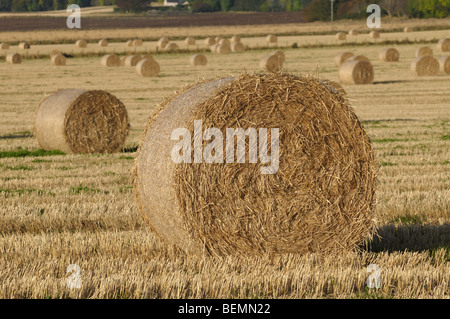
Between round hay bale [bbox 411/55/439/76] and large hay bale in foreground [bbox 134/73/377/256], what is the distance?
26.8m

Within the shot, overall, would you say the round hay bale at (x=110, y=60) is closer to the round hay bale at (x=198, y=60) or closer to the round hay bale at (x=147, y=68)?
the round hay bale at (x=198, y=60)

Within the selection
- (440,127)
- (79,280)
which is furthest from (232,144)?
(440,127)

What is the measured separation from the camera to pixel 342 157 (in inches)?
322

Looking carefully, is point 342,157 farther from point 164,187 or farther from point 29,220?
point 29,220

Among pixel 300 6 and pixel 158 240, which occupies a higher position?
pixel 300 6

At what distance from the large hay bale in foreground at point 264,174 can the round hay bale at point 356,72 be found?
23.3m

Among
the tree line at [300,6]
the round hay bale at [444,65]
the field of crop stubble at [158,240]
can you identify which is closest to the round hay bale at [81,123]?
the field of crop stubble at [158,240]

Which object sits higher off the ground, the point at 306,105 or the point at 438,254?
the point at 306,105

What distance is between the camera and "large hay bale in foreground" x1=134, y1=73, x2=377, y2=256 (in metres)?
7.92

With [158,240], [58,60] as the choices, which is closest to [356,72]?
[58,60]

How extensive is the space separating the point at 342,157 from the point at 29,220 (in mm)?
4038

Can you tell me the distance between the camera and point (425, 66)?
112 feet

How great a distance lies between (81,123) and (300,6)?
120 metres

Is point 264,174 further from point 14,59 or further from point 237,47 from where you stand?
point 237,47
